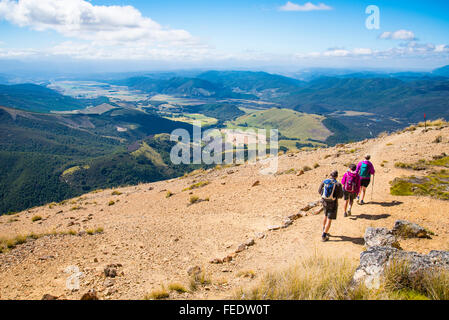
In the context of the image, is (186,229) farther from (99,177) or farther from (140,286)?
(99,177)

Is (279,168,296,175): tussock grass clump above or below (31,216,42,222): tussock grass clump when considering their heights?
above

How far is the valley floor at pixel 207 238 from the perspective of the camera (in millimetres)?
8062

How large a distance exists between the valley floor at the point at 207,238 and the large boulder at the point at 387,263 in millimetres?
1664

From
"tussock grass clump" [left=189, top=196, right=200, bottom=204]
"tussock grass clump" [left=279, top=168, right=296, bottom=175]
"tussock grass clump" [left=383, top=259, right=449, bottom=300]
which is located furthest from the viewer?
"tussock grass clump" [left=279, top=168, right=296, bottom=175]

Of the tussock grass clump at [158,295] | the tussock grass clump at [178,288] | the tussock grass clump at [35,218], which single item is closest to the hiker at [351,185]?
the tussock grass clump at [178,288]

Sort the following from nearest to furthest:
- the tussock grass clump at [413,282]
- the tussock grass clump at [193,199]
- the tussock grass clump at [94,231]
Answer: the tussock grass clump at [413,282] < the tussock grass clump at [94,231] < the tussock grass clump at [193,199]

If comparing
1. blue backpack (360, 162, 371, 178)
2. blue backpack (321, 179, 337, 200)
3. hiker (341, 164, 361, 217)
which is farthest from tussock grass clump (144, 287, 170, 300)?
blue backpack (360, 162, 371, 178)

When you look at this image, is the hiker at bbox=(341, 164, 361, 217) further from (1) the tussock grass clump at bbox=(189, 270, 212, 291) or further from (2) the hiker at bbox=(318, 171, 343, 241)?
(1) the tussock grass clump at bbox=(189, 270, 212, 291)

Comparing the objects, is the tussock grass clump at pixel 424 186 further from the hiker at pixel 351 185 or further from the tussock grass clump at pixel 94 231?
the tussock grass clump at pixel 94 231

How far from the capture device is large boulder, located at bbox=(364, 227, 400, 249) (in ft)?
25.4

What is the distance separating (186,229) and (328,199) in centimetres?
740

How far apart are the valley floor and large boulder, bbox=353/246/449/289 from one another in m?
1.66
